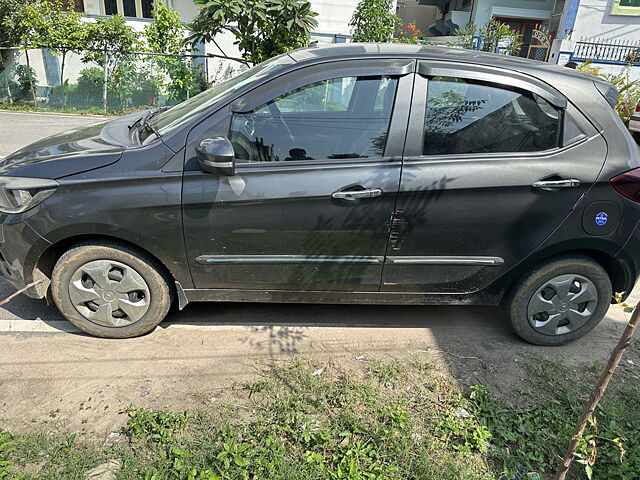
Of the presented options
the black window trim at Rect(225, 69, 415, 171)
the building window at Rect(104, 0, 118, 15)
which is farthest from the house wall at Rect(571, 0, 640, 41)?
the black window trim at Rect(225, 69, 415, 171)

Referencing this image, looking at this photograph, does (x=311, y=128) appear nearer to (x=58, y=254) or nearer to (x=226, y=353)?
(x=226, y=353)

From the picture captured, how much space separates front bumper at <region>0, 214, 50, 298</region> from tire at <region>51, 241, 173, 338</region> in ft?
0.43

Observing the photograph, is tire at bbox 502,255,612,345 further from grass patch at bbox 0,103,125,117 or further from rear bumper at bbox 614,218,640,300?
grass patch at bbox 0,103,125,117

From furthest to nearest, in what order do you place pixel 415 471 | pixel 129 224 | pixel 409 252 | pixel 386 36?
pixel 386 36
pixel 409 252
pixel 129 224
pixel 415 471

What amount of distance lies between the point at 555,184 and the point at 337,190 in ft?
4.38

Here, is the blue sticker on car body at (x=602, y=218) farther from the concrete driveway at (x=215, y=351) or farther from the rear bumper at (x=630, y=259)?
the concrete driveway at (x=215, y=351)

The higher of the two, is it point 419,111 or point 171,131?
point 419,111

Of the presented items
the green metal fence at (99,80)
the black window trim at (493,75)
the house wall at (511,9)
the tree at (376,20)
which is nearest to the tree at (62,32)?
the green metal fence at (99,80)

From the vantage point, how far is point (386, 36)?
12688 millimetres

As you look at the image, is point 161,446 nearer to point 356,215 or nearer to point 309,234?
point 309,234

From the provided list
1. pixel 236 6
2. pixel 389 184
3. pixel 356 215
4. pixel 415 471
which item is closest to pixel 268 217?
pixel 356 215

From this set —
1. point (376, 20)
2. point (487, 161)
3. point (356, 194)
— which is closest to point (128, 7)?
point (376, 20)

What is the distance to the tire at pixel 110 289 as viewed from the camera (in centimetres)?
293

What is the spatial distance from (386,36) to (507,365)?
11.5 metres
